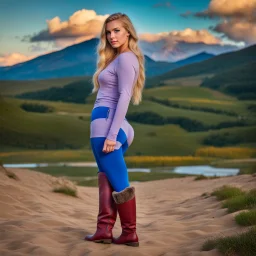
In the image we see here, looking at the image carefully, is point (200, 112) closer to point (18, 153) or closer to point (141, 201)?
point (18, 153)

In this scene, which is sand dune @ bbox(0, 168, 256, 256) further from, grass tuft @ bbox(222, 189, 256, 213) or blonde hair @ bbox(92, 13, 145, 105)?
blonde hair @ bbox(92, 13, 145, 105)

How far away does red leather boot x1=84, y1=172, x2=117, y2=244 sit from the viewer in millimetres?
6629

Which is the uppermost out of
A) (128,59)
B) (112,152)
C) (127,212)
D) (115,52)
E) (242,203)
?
(115,52)

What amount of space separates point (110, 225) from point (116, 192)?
0.43m

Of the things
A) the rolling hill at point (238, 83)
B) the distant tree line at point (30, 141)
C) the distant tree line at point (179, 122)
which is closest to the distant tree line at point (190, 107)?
the distant tree line at point (179, 122)

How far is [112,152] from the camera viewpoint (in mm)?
6438

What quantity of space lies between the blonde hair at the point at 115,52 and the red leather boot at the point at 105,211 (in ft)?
3.15

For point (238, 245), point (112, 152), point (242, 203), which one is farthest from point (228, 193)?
point (238, 245)

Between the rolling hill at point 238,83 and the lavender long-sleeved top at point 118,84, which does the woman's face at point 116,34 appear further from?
the rolling hill at point 238,83

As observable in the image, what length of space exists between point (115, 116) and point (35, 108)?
51861 mm

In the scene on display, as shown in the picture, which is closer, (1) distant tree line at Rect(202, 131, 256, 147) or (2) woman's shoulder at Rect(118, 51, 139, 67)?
(2) woman's shoulder at Rect(118, 51, 139, 67)

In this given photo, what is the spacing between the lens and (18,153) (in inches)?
1519

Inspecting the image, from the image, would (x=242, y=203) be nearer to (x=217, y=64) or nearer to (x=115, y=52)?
(x=115, y=52)

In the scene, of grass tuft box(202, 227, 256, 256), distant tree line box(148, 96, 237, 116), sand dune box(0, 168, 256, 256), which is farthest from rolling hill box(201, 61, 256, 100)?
grass tuft box(202, 227, 256, 256)
